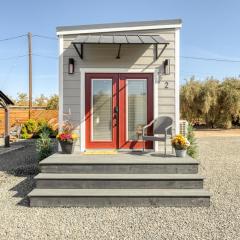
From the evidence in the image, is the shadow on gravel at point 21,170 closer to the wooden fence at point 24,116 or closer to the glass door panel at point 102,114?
the glass door panel at point 102,114

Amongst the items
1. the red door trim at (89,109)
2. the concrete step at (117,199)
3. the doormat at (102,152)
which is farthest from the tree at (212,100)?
the concrete step at (117,199)

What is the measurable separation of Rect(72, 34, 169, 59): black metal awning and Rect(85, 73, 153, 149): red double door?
603 mm

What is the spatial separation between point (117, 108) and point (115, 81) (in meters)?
0.61

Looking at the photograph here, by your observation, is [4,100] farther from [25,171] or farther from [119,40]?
[119,40]

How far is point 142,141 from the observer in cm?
608

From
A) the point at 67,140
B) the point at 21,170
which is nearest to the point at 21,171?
the point at 21,170

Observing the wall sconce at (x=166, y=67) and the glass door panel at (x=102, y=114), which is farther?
the glass door panel at (x=102, y=114)

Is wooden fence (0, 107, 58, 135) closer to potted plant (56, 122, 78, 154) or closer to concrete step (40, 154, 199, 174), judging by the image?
potted plant (56, 122, 78, 154)

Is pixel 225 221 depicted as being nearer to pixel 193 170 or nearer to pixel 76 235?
pixel 193 170

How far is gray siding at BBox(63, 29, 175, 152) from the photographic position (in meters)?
6.00

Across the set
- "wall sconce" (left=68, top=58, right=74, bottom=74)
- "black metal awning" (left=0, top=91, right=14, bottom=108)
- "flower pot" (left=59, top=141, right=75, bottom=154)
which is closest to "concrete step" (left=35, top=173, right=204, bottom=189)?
"flower pot" (left=59, top=141, right=75, bottom=154)

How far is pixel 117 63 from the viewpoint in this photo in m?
6.02

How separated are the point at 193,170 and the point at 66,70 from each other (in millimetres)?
3448

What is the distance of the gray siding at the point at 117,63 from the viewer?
6000mm
